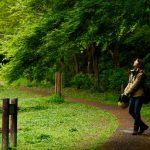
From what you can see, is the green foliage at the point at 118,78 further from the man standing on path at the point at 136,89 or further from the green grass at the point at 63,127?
the man standing on path at the point at 136,89

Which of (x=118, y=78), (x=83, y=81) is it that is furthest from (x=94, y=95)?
(x=83, y=81)

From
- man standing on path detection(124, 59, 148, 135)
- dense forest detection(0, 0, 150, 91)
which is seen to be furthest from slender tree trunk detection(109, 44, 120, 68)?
dense forest detection(0, 0, 150, 91)

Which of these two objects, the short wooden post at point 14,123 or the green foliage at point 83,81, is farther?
the green foliage at point 83,81

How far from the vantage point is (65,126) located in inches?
591

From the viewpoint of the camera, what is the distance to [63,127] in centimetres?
1473

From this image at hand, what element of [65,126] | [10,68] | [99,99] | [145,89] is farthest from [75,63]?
[10,68]

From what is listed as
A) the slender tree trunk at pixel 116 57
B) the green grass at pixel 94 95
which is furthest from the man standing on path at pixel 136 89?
the slender tree trunk at pixel 116 57

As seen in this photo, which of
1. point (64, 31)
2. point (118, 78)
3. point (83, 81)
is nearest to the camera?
→ point (64, 31)

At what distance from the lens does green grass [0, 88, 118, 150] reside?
454 inches

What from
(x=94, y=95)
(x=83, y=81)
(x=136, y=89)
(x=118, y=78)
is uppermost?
(x=136, y=89)

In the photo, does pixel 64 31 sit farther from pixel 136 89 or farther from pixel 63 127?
pixel 63 127

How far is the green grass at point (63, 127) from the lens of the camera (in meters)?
11.5

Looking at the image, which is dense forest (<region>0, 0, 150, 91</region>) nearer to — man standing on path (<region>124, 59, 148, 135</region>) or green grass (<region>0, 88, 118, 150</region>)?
man standing on path (<region>124, 59, 148, 135</region>)

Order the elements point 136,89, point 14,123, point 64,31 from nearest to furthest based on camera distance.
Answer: point 64,31 < point 14,123 < point 136,89
